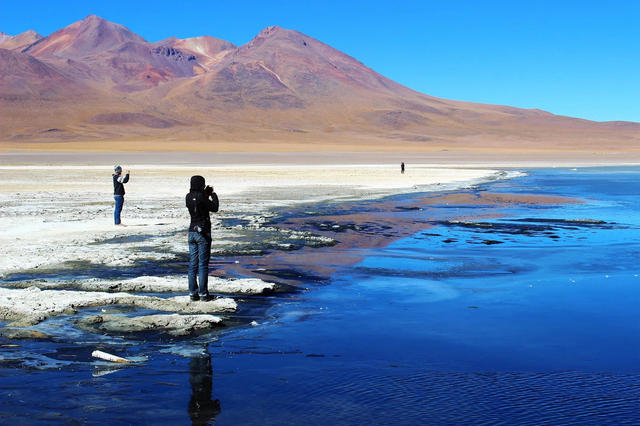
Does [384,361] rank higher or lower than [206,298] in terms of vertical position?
lower

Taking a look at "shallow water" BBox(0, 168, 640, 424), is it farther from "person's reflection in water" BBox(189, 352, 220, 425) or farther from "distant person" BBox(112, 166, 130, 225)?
"distant person" BBox(112, 166, 130, 225)

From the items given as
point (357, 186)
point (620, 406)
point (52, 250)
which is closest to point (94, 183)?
point (357, 186)

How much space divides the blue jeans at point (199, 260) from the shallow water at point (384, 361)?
70cm

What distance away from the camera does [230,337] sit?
8.37 m

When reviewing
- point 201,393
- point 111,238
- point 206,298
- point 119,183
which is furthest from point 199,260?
point 119,183

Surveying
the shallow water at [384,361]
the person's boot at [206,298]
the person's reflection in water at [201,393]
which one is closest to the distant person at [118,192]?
the shallow water at [384,361]

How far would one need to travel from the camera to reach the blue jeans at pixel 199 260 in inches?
389

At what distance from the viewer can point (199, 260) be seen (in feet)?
32.9

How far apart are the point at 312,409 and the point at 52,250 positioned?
975cm

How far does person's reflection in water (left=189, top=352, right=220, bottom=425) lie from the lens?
604 cm

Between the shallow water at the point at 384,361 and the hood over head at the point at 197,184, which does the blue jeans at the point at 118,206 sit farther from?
the hood over head at the point at 197,184

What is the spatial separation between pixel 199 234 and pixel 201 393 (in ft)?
11.9

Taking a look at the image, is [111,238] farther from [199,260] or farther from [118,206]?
[199,260]

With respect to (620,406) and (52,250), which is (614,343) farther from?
(52,250)
